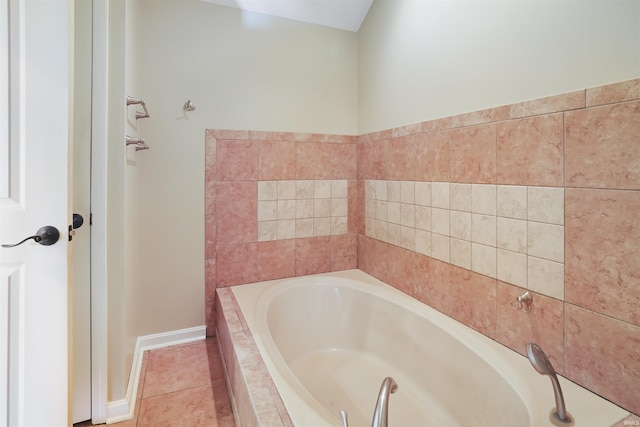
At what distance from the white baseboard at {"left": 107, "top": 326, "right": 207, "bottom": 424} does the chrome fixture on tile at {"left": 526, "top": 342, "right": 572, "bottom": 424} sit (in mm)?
1788

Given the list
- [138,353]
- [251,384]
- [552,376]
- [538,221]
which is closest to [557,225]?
[538,221]

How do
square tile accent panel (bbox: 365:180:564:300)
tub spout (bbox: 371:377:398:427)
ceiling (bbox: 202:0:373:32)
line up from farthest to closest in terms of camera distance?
ceiling (bbox: 202:0:373:32)
square tile accent panel (bbox: 365:180:564:300)
tub spout (bbox: 371:377:398:427)

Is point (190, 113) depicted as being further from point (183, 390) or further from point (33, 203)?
point (183, 390)

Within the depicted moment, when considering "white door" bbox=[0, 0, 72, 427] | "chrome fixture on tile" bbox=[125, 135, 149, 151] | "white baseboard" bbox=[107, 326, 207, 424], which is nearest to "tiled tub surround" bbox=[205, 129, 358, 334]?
"white baseboard" bbox=[107, 326, 207, 424]

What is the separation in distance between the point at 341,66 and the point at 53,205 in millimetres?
2215

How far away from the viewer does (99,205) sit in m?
1.42

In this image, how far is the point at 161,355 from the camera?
212cm

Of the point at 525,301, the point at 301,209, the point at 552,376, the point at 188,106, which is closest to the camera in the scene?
the point at 552,376

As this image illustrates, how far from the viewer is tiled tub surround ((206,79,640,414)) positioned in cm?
106

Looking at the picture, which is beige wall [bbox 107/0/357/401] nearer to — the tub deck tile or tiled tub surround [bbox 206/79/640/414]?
tiled tub surround [bbox 206/79/640/414]

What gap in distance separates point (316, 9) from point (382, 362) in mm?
2529

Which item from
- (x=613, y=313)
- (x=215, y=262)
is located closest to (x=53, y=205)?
(x=215, y=262)

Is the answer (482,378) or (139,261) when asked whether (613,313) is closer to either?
(482,378)

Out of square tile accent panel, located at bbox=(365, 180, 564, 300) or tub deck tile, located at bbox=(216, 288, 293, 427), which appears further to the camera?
square tile accent panel, located at bbox=(365, 180, 564, 300)
